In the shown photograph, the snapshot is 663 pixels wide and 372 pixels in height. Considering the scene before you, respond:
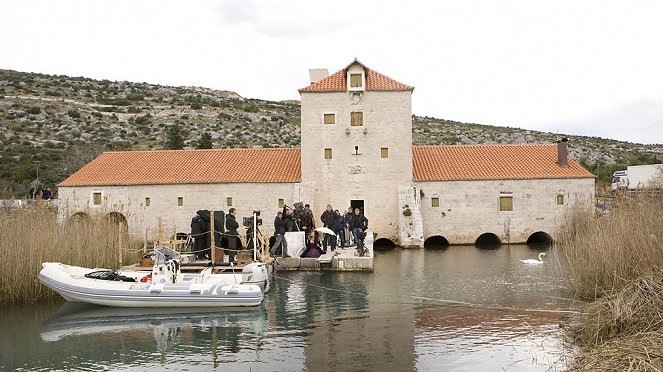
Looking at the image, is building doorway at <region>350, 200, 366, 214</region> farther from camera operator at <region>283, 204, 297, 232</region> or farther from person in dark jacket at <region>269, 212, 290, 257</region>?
person in dark jacket at <region>269, 212, 290, 257</region>

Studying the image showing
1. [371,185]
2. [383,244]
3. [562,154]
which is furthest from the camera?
[383,244]

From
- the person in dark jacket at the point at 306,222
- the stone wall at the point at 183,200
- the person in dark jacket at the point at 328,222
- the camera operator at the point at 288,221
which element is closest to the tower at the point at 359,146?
the stone wall at the point at 183,200

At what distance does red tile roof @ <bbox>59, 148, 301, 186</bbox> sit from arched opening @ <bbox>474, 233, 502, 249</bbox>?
8.90m

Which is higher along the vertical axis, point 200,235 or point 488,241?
point 200,235

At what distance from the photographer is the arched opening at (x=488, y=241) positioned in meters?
27.2

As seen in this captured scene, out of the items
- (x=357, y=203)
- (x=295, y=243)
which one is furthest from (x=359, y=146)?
(x=295, y=243)

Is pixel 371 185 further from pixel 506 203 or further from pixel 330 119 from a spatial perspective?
pixel 506 203

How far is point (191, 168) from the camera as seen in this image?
29781 millimetres

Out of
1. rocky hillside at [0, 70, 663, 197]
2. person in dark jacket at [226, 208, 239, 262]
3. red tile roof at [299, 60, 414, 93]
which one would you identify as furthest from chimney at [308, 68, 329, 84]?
rocky hillside at [0, 70, 663, 197]

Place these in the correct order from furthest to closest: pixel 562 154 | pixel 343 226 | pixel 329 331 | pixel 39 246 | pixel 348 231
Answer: pixel 562 154, pixel 348 231, pixel 343 226, pixel 39 246, pixel 329 331

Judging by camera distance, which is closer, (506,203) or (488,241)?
(506,203)

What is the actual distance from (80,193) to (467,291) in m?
21.0

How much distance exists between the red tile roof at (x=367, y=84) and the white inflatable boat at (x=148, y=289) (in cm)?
1557

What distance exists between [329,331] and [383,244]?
1832 cm
